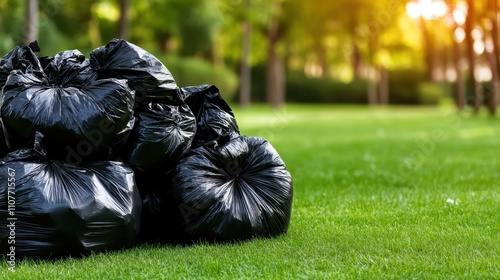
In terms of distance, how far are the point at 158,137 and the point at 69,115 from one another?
1.75 feet

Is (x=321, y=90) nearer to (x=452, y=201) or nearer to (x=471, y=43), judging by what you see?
(x=471, y=43)

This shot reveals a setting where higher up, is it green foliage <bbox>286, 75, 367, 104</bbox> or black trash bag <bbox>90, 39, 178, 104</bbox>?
black trash bag <bbox>90, 39, 178, 104</bbox>

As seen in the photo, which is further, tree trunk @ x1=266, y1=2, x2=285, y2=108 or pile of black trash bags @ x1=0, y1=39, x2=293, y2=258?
tree trunk @ x1=266, y1=2, x2=285, y2=108

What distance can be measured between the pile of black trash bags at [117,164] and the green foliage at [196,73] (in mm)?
21235

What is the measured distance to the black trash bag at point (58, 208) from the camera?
365 cm

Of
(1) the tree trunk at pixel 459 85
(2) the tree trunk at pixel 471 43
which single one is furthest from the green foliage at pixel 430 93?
(2) the tree trunk at pixel 471 43

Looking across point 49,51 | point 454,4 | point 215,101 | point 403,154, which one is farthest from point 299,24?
point 215,101

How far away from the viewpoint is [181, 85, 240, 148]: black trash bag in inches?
181

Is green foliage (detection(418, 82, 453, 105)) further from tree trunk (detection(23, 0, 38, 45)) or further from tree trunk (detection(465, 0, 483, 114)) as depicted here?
tree trunk (detection(23, 0, 38, 45))

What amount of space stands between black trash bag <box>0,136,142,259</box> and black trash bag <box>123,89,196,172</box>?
10.8 inches

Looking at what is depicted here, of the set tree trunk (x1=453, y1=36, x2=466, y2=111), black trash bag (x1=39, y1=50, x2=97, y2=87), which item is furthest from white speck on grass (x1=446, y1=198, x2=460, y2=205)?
tree trunk (x1=453, y1=36, x2=466, y2=111)

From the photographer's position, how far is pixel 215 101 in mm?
4793

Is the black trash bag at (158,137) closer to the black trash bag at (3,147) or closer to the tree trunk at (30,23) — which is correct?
the black trash bag at (3,147)

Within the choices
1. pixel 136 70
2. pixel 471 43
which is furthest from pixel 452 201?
pixel 471 43
